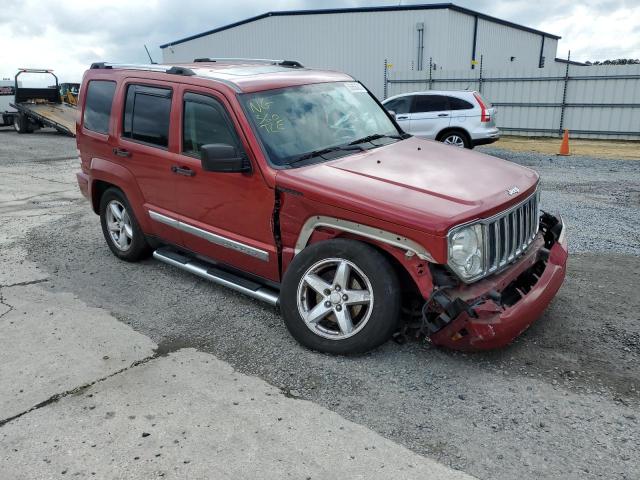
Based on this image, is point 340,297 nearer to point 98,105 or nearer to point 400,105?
point 98,105

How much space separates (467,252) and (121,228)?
12.6ft

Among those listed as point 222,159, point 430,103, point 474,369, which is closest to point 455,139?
point 430,103

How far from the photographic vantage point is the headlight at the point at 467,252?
125 inches

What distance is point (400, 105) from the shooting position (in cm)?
1426

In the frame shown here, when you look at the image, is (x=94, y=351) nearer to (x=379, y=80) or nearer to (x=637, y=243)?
(x=637, y=243)

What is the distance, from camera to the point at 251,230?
4.09 metres

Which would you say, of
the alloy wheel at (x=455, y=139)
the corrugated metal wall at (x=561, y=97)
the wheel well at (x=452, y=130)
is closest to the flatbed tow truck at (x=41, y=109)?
the wheel well at (x=452, y=130)

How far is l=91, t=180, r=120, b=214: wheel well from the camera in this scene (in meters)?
5.74

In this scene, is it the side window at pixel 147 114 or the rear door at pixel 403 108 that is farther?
the rear door at pixel 403 108

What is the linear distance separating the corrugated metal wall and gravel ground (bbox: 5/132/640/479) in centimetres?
1495

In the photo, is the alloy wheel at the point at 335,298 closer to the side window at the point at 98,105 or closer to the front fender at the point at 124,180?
the front fender at the point at 124,180

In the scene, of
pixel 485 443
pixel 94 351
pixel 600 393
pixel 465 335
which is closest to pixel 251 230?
pixel 94 351

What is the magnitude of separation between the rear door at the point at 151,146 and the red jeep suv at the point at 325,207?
2 cm

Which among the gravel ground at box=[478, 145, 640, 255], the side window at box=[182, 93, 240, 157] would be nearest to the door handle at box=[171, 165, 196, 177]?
the side window at box=[182, 93, 240, 157]
